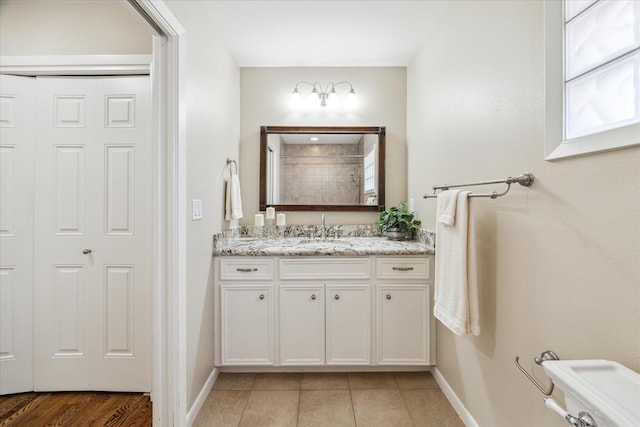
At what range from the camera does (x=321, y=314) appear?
2152 mm

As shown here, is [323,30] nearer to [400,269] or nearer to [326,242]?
[326,242]

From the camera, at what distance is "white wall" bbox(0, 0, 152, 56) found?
1.96 metres

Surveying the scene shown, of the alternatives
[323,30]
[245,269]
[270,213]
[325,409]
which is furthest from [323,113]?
[325,409]

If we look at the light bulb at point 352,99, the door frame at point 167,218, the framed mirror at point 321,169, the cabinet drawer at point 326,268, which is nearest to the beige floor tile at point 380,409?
the cabinet drawer at point 326,268

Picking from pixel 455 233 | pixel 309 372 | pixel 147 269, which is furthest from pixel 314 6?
pixel 309 372

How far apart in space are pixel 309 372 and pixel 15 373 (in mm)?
1825

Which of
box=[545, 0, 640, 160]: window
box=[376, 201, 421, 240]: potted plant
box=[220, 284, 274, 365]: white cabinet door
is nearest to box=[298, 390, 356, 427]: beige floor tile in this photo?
box=[220, 284, 274, 365]: white cabinet door

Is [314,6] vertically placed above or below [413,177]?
above

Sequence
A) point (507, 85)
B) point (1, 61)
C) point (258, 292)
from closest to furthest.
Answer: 1. point (507, 85)
2. point (1, 61)
3. point (258, 292)

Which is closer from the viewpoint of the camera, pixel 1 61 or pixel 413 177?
pixel 1 61

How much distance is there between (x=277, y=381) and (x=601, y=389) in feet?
6.19

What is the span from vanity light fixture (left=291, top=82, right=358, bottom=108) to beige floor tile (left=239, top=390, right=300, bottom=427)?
7.34 feet

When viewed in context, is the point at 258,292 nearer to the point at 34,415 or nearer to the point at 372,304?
the point at 372,304

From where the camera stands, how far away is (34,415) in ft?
5.94
